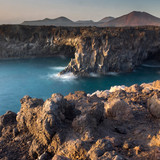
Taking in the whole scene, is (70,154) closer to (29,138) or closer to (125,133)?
(29,138)

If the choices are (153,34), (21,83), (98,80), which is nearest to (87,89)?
(98,80)

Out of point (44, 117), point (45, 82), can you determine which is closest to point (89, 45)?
point (45, 82)

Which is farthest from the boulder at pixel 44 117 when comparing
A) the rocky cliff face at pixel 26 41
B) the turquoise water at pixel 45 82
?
the rocky cliff face at pixel 26 41

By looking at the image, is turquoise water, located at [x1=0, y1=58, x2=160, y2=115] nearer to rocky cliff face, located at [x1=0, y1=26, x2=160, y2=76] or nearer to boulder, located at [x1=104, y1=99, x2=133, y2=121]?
rocky cliff face, located at [x1=0, y1=26, x2=160, y2=76]

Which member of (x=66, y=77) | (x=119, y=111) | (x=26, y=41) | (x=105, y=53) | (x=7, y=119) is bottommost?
(x=66, y=77)

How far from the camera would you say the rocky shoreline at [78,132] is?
4.92m

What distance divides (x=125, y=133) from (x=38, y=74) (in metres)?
41.2

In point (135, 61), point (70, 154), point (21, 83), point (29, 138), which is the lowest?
point (21, 83)

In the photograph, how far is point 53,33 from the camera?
A: 63062mm

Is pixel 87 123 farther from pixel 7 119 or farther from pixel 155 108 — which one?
pixel 7 119

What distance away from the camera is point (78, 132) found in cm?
596

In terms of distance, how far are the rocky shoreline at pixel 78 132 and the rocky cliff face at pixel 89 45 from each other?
35.4m

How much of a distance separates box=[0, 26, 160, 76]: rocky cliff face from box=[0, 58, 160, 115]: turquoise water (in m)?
3.48

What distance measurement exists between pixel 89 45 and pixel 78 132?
37984mm
